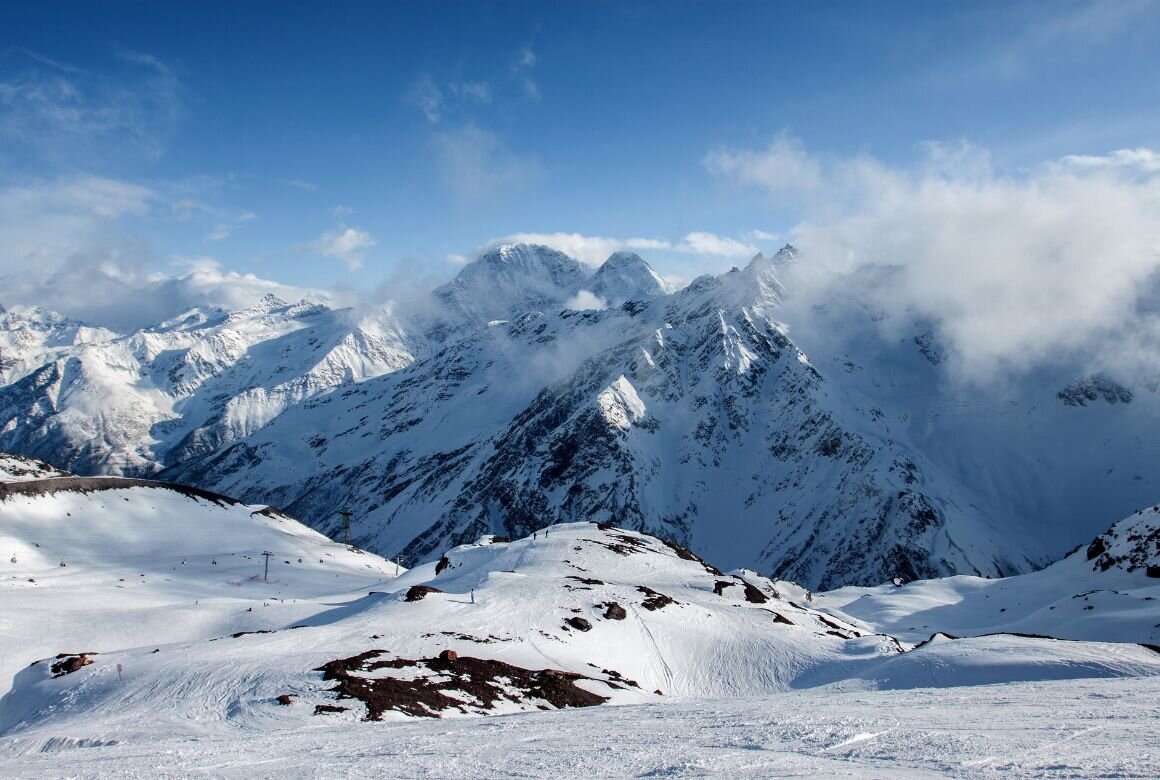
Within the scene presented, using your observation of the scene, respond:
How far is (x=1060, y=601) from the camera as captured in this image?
239ft

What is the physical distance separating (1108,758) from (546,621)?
35302 millimetres

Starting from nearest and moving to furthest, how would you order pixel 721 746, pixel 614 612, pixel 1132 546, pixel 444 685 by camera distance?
1. pixel 721 746
2. pixel 444 685
3. pixel 614 612
4. pixel 1132 546

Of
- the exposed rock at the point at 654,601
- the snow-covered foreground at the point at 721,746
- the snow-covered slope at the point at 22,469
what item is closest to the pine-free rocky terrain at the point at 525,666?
the snow-covered foreground at the point at 721,746

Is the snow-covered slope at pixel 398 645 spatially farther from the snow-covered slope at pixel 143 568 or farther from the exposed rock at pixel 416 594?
the snow-covered slope at pixel 143 568

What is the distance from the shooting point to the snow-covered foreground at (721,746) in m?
12.8

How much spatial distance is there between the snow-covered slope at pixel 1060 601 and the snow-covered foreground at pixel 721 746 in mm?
47848

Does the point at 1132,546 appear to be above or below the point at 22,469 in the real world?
below

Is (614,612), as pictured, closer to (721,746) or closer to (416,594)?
(416,594)

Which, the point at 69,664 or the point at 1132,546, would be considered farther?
the point at 1132,546

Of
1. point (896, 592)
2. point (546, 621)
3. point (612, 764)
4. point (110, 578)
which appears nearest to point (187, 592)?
point (110, 578)

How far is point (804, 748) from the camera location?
14609 mm

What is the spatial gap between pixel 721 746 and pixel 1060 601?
76.5 metres

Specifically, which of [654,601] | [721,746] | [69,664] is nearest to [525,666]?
[654,601]

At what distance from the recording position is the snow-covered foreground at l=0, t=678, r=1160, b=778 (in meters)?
12.8
